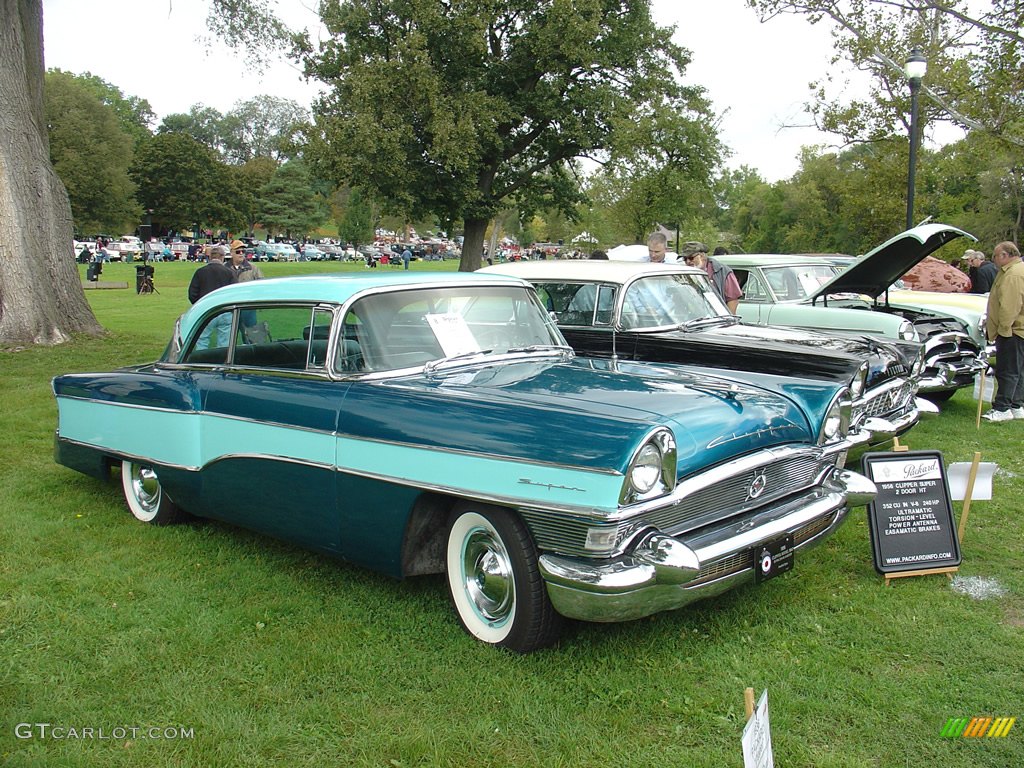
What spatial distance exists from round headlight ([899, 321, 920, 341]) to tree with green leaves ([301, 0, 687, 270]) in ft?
52.7

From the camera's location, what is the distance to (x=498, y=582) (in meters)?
3.53

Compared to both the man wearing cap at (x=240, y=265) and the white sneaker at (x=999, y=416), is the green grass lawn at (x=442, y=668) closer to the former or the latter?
the white sneaker at (x=999, y=416)

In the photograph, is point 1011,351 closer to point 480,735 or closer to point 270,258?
point 480,735

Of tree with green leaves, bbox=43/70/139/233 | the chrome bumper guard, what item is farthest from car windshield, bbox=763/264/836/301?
tree with green leaves, bbox=43/70/139/233

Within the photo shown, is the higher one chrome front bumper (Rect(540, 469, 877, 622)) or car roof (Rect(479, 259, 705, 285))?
car roof (Rect(479, 259, 705, 285))

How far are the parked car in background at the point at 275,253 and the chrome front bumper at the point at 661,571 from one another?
203 feet

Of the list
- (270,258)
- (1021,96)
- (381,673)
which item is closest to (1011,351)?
(381,673)

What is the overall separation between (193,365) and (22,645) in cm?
190

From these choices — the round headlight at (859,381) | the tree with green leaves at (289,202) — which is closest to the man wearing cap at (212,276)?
the round headlight at (859,381)

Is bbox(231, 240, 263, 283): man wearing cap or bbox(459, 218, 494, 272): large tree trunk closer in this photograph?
bbox(231, 240, 263, 283): man wearing cap

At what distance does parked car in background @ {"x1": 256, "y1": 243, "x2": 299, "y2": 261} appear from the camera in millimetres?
62203

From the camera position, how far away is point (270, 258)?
2474 inches

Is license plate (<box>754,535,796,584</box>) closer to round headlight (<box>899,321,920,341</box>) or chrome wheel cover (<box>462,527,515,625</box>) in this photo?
chrome wheel cover (<box>462,527,515,625</box>)

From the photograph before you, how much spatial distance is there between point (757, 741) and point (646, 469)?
1258 millimetres
